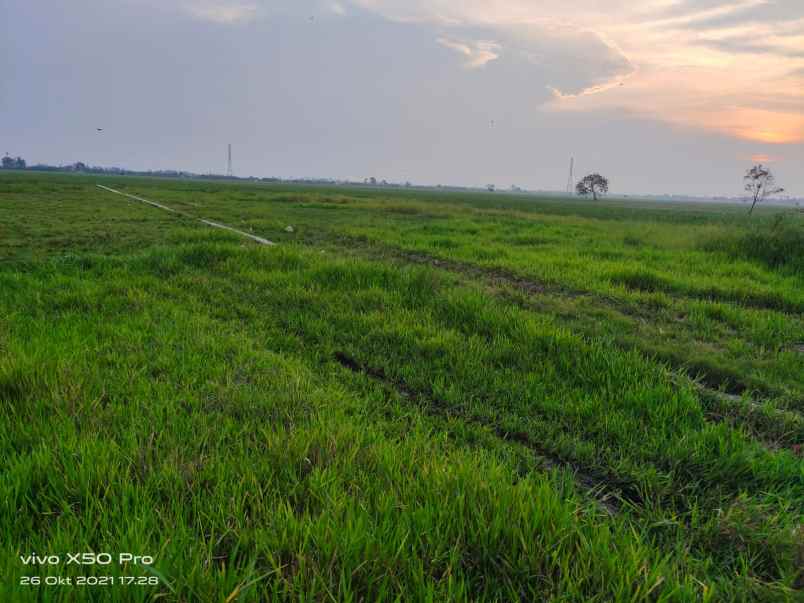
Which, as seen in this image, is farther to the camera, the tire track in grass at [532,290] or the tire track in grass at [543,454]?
the tire track in grass at [532,290]

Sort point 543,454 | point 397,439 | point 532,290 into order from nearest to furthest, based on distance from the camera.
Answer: point 397,439 → point 543,454 → point 532,290

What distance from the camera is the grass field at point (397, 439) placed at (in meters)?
1.64

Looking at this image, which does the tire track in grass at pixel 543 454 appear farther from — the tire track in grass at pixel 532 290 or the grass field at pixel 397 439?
the tire track in grass at pixel 532 290

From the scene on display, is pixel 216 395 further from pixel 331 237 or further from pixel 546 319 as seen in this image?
pixel 331 237

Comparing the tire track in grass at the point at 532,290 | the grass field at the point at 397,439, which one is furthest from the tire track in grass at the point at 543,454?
the tire track in grass at the point at 532,290

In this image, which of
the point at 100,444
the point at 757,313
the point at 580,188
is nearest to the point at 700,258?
the point at 757,313

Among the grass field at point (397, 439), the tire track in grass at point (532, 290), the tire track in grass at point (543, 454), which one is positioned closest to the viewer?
the grass field at point (397, 439)

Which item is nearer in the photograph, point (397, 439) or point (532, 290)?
point (397, 439)

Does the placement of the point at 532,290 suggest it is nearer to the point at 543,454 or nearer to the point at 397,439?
the point at 543,454

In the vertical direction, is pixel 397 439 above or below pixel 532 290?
below

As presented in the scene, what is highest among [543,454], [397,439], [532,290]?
[532,290]

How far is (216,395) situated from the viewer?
320cm

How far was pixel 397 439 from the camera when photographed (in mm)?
2799

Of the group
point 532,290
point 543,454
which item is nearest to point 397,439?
point 543,454
